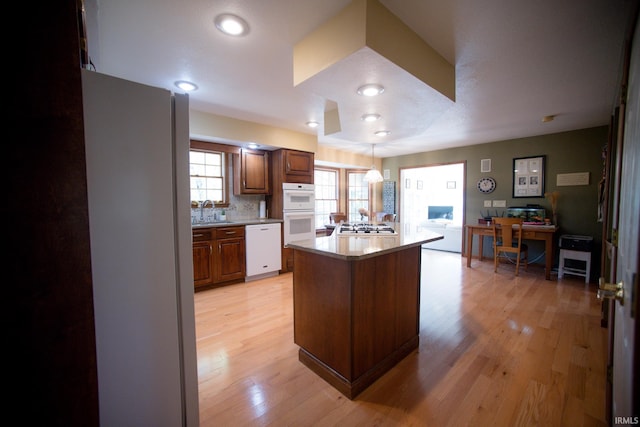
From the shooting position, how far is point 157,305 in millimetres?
1031

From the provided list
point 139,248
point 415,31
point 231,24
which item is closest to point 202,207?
point 231,24

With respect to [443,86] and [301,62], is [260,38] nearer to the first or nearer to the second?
[301,62]

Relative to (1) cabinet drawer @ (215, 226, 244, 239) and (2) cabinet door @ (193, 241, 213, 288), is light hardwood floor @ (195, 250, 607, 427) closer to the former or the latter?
(2) cabinet door @ (193, 241, 213, 288)

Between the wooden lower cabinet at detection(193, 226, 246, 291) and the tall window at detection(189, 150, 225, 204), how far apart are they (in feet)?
2.49

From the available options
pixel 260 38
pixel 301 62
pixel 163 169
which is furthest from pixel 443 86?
pixel 163 169

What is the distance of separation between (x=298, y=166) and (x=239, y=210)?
1292mm

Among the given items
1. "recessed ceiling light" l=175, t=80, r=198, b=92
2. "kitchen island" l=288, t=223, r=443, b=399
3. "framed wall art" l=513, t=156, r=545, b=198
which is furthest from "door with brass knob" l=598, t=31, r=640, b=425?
"framed wall art" l=513, t=156, r=545, b=198

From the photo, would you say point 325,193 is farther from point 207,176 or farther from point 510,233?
point 510,233

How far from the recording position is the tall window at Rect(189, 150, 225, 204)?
3904 mm

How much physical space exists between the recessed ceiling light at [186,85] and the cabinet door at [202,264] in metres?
1.88

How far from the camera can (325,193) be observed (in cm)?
624

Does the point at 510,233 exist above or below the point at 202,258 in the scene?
above

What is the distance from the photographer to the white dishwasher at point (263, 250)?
3.89 m

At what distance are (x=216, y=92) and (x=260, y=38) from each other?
1.18m
